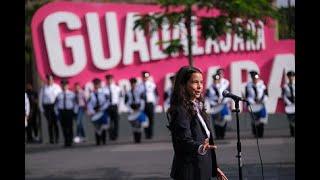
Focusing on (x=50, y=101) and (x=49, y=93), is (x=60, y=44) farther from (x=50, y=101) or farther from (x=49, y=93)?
(x=50, y=101)

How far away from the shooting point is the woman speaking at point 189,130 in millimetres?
6176

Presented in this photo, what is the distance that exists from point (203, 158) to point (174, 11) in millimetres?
12513

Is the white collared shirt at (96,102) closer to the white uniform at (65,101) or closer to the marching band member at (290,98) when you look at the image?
the white uniform at (65,101)

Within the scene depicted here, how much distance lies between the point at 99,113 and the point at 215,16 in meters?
3.89

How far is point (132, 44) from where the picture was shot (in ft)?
71.9

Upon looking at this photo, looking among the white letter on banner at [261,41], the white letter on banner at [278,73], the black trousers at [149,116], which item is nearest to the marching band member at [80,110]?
the black trousers at [149,116]

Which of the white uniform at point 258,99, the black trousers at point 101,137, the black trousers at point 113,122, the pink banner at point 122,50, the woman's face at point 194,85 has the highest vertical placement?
the pink banner at point 122,50

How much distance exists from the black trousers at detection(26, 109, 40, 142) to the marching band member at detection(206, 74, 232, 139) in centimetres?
529

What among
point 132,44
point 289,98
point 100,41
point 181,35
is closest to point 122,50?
point 132,44

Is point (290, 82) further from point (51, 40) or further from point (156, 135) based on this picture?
point (51, 40)

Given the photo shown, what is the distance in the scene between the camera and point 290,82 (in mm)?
18844

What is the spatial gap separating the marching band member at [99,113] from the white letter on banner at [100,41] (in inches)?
104

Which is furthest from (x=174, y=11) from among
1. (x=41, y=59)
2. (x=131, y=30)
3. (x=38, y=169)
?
(x=38, y=169)

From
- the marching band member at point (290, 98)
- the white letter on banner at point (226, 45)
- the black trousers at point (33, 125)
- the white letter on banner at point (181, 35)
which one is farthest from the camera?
the white letter on banner at point (226, 45)
